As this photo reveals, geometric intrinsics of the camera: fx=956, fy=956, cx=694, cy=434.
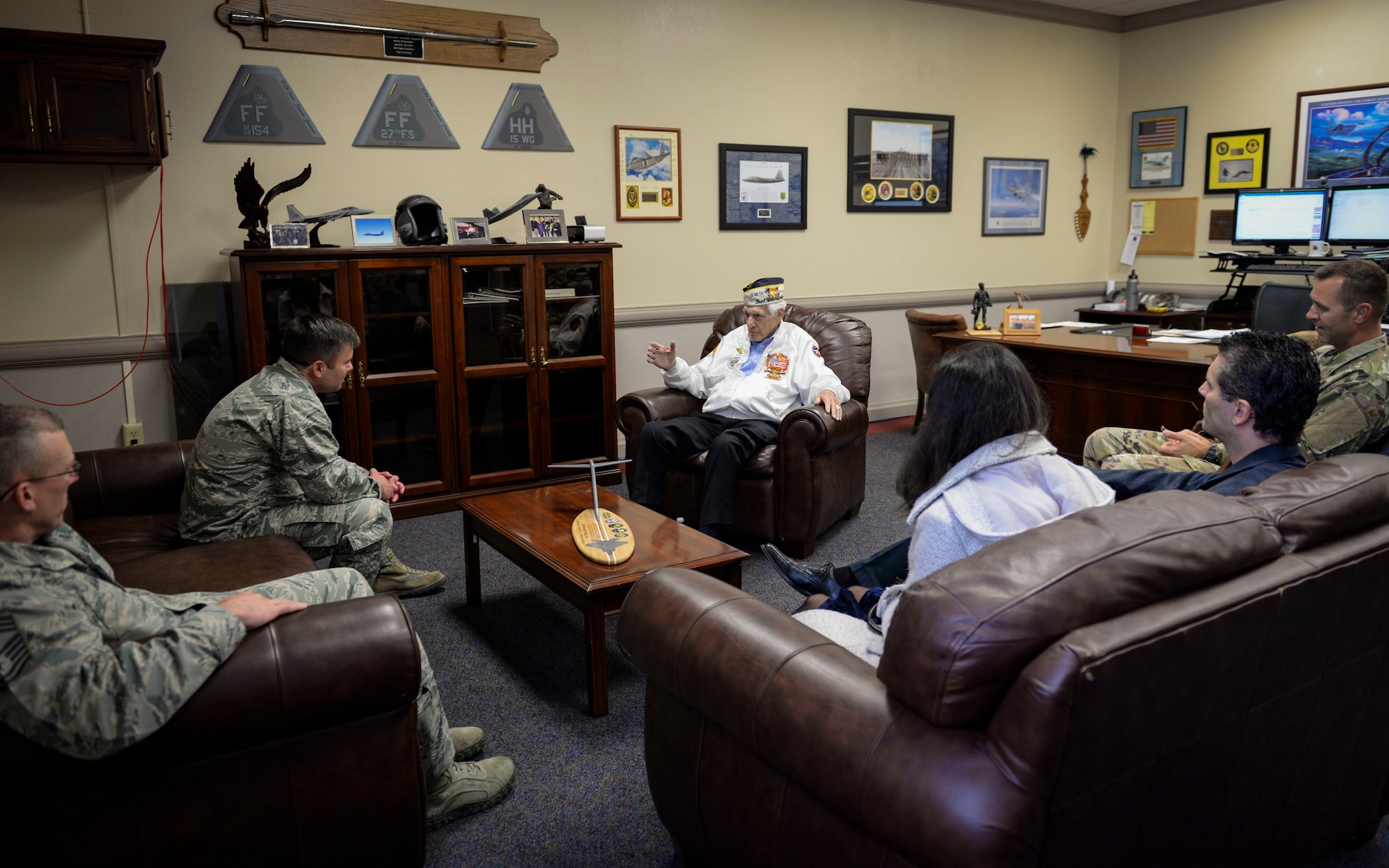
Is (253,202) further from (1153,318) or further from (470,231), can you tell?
(1153,318)

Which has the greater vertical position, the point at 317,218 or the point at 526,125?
the point at 526,125

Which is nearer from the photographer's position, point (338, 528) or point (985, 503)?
point (985, 503)

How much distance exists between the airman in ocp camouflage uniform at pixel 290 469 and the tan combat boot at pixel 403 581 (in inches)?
15.9

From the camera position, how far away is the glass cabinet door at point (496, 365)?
14.8ft

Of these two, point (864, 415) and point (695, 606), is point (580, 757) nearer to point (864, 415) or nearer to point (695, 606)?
point (695, 606)

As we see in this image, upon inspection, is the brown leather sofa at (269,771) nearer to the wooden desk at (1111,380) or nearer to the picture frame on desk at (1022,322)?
the wooden desk at (1111,380)

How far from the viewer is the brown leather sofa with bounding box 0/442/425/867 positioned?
1.56 metres

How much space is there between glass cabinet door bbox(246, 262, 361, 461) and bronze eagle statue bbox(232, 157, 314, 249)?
0.47ft

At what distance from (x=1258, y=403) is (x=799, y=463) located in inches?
72.4

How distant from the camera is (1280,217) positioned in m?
6.00

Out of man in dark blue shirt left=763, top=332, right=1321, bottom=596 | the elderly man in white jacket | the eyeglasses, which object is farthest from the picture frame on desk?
the eyeglasses

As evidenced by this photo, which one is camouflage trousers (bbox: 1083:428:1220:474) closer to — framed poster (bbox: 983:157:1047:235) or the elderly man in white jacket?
the elderly man in white jacket

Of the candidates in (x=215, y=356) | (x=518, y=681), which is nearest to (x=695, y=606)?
(x=518, y=681)

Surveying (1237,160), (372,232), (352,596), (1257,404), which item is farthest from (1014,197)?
(352,596)
